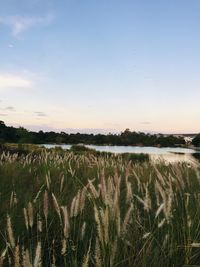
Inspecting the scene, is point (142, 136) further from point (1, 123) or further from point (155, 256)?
point (155, 256)

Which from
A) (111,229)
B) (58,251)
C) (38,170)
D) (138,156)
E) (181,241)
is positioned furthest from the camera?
(138,156)

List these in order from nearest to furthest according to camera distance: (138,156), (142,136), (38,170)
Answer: (38,170) → (138,156) → (142,136)

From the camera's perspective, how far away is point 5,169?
8.07 m

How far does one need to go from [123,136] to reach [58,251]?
6156 cm

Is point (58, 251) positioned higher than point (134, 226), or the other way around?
point (134, 226)

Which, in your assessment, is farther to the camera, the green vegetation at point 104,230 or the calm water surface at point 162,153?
the calm water surface at point 162,153

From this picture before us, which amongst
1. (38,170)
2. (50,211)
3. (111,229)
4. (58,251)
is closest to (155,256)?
(111,229)

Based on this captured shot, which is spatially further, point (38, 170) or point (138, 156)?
point (138, 156)

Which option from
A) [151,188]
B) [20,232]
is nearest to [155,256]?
[20,232]

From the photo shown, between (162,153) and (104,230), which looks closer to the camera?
(104,230)

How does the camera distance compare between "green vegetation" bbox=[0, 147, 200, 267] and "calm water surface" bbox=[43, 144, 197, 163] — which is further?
"calm water surface" bbox=[43, 144, 197, 163]

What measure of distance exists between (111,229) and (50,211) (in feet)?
5.29

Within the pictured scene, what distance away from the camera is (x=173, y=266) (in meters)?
3.09

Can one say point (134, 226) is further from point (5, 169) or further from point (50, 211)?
point (5, 169)
